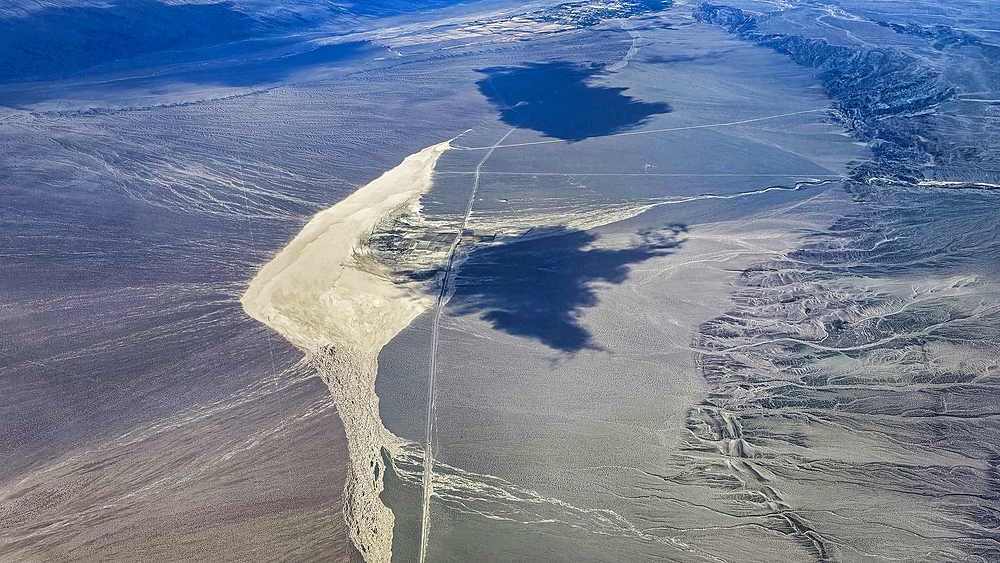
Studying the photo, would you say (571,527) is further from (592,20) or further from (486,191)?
(592,20)

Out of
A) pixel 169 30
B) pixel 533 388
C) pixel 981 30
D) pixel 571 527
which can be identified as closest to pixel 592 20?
pixel 981 30

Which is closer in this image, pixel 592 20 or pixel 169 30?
pixel 169 30

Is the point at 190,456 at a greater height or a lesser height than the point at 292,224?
lesser

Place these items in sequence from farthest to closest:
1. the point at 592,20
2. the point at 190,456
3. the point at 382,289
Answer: the point at 592,20, the point at 382,289, the point at 190,456

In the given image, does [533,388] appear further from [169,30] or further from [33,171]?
[169,30]

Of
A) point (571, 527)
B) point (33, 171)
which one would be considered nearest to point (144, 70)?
point (33, 171)

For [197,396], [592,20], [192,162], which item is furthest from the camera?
[592,20]

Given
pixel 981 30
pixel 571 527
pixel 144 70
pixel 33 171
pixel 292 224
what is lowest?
pixel 571 527
